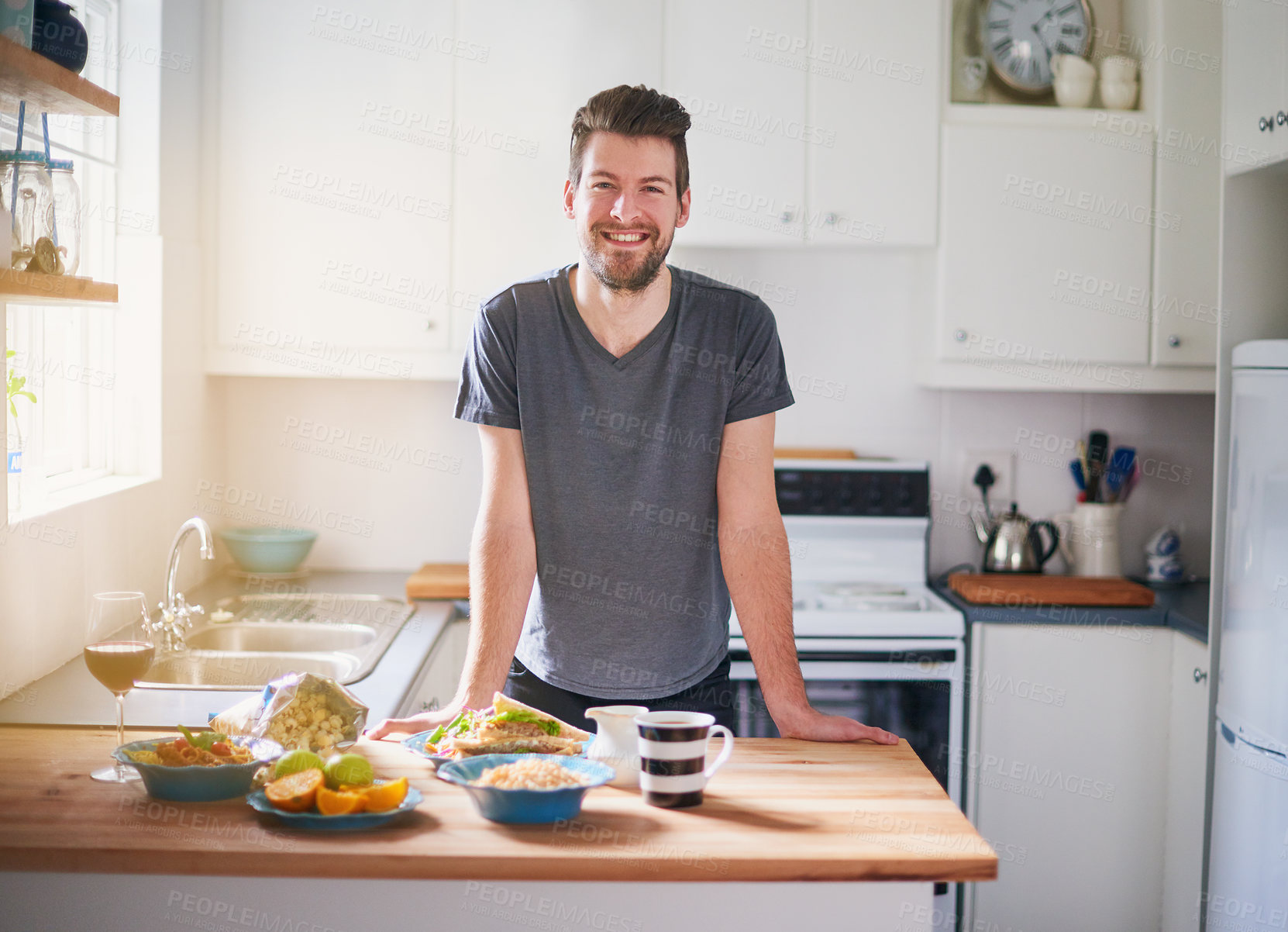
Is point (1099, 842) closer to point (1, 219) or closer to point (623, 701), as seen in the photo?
point (623, 701)

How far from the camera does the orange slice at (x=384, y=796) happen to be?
1206mm

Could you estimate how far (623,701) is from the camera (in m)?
1.82

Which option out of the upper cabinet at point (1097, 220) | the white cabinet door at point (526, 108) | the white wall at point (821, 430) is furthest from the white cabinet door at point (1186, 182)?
the white cabinet door at point (526, 108)

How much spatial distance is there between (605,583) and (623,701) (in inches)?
7.0

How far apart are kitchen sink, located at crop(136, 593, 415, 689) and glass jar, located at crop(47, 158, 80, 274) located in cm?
79

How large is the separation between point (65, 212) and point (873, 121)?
197 cm

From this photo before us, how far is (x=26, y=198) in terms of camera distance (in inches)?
64.3

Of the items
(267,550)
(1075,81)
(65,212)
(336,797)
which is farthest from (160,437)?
(1075,81)

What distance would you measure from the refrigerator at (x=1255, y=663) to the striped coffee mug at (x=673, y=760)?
1.51 metres

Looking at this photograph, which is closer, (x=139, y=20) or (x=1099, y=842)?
(x=139, y=20)

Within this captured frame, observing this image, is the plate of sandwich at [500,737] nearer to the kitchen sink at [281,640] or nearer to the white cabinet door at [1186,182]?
the kitchen sink at [281,640]

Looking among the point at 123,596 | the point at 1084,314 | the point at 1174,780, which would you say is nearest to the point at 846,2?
the point at 1084,314

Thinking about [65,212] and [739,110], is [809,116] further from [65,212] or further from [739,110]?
[65,212]

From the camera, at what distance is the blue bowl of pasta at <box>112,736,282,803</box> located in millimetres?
1249
